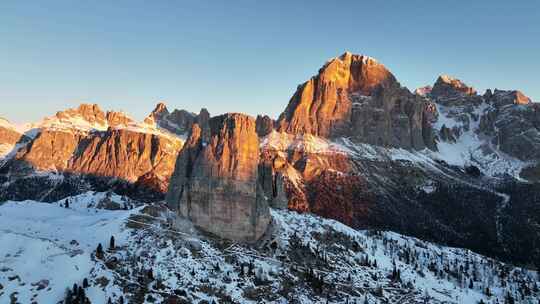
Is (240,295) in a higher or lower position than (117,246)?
lower

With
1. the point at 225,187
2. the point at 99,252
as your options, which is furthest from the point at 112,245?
the point at 225,187

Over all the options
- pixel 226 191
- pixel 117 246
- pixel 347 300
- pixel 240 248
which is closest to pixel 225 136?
pixel 226 191

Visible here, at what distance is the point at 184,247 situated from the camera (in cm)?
12738

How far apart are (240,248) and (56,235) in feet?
145

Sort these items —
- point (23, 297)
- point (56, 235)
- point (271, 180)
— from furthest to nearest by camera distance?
point (271, 180) → point (56, 235) → point (23, 297)

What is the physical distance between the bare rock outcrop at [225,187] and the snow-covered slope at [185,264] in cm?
425

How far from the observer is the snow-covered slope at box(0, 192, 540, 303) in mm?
105062

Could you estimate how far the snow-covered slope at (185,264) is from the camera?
105062mm

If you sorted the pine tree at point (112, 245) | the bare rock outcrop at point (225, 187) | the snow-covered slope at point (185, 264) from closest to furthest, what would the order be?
the snow-covered slope at point (185, 264), the pine tree at point (112, 245), the bare rock outcrop at point (225, 187)

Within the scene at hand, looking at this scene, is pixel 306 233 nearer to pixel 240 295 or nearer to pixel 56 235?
pixel 240 295

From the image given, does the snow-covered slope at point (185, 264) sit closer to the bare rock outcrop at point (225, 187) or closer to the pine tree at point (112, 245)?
the pine tree at point (112, 245)

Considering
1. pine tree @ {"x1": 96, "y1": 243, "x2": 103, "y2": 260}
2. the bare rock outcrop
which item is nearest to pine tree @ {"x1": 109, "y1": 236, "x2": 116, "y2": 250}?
pine tree @ {"x1": 96, "y1": 243, "x2": 103, "y2": 260}

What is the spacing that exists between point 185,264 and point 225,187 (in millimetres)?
27544

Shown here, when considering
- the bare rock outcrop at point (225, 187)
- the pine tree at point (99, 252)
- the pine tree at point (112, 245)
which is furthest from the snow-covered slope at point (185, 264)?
the bare rock outcrop at point (225, 187)
